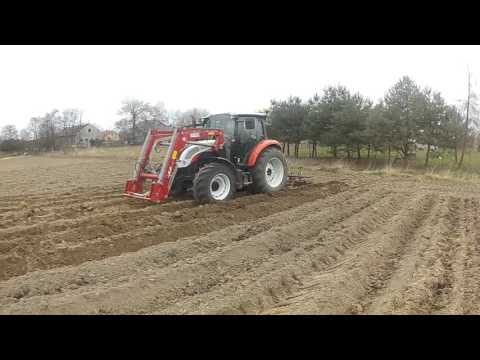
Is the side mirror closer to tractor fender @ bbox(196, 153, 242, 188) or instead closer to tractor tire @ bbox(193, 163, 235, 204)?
tractor fender @ bbox(196, 153, 242, 188)

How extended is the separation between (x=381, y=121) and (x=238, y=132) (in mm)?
16543

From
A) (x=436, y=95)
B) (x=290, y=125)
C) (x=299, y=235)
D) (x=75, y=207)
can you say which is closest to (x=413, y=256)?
(x=299, y=235)

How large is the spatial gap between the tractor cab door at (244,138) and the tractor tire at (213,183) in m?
1.23

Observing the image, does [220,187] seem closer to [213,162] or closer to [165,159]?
[213,162]

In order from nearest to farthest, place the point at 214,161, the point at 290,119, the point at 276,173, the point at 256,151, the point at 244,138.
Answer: the point at 214,161 < the point at 256,151 < the point at 244,138 < the point at 276,173 < the point at 290,119

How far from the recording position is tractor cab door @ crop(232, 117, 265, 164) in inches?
404

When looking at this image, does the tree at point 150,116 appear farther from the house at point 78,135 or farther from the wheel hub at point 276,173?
the wheel hub at point 276,173

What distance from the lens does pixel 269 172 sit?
10.9 metres

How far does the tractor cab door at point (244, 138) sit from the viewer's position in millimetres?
10250

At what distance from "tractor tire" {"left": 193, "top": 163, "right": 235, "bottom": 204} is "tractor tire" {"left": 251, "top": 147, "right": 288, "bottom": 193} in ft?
3.82

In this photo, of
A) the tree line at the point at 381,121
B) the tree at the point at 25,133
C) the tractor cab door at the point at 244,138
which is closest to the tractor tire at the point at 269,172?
the tractor cab door at the point at 244,138

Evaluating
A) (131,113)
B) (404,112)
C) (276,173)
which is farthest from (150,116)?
(276,173)
